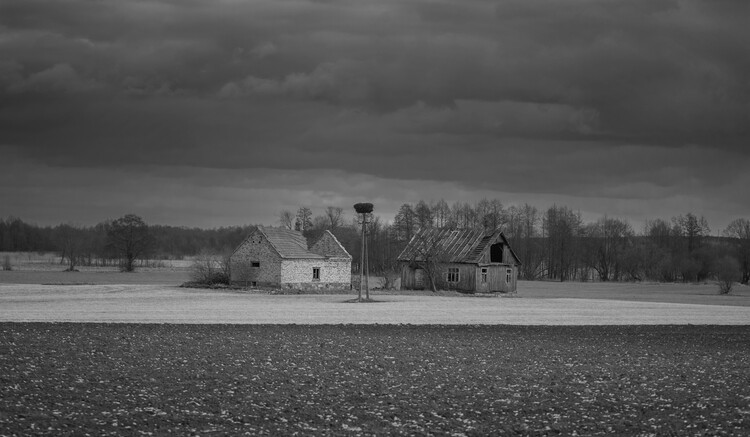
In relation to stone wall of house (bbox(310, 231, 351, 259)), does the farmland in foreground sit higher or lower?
lower

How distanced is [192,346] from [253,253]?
169 ft

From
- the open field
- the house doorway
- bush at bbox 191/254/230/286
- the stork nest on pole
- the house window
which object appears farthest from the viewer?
bush at bbox 191/254/230/286

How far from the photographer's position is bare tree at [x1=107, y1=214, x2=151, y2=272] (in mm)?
131750

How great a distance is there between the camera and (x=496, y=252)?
8100cm

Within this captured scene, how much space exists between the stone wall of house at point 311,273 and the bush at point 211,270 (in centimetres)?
781

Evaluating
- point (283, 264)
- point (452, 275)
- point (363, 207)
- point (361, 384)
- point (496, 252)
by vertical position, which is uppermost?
point (363, 207)

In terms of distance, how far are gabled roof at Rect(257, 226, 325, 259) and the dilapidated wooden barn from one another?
9.33 meters

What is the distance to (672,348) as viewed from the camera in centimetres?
2967

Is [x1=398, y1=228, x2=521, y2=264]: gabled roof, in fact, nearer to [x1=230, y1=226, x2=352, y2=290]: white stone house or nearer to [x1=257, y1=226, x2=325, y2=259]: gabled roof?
[x1=230, y1=226, x2=352, y2=290]: white stone house

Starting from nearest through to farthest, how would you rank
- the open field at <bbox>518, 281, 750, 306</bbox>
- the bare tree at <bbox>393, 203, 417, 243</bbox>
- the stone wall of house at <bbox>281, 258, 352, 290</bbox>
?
1. the open field at <bbox>518, 281, 750, 306</bbox>
2. the stone wall of house at <bbox>281, 258, 352, 290</bbox>
3. the bare tree at <bbox>393, 203, 417, 243</bbox>

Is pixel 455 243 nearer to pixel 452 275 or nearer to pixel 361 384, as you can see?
pixel 452 275

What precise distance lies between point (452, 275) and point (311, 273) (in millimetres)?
13943

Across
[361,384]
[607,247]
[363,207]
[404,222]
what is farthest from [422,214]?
[361,384]

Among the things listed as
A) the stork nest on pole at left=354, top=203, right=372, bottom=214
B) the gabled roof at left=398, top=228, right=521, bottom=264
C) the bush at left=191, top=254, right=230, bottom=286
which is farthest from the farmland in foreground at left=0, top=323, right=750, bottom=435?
the bush at left=191, top=254, right=230, bottom=286
